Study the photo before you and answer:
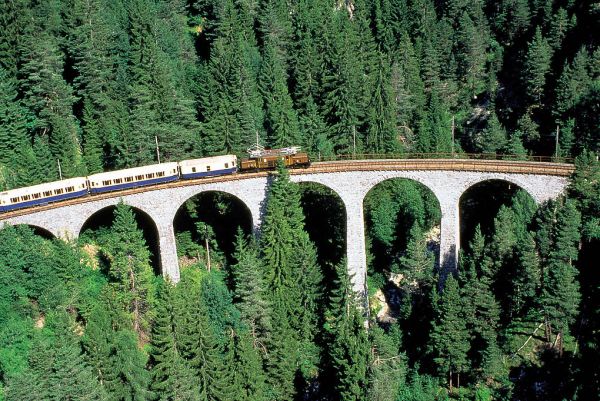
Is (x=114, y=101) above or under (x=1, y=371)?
above

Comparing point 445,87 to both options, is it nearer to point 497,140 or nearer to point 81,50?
point 497,140

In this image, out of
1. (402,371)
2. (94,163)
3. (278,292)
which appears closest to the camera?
(402,371)

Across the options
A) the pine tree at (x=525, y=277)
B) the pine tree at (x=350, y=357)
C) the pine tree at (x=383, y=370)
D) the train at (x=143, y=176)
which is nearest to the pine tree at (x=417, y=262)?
the pine tree at (x=525, y=277)

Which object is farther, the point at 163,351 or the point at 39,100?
the point at 39,100

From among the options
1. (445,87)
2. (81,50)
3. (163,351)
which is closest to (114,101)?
(81,50)

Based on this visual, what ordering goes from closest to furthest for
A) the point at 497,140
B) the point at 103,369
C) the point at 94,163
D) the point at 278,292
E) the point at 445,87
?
the point at 103,369 → the point at 278,292 → the point at 94,163 → the point at 497,140 → the point at 445,87

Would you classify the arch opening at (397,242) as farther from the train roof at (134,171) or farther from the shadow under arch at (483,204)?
the train roof at (134,171)

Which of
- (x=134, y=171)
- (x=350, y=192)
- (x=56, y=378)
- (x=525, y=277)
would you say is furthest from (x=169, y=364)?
(x=525, y=277)
